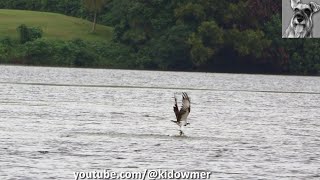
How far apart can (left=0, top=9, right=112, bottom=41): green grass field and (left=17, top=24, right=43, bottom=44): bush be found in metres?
1.60

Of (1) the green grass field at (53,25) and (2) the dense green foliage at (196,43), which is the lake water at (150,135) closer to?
(2) the dense green foliage at (196,43)

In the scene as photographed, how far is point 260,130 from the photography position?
141 feet

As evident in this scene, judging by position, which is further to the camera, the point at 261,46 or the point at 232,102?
the point at 261,46

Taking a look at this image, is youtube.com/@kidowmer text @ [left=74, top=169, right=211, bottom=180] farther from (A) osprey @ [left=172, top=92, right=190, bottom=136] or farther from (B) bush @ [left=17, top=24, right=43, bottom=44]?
(B) bush @ [left=17, top=24, right=43, bottom=44]

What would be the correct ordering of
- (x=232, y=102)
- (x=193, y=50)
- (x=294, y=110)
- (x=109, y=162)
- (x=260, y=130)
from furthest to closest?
(x=193, y=50)
(x=232, y=102)
(x=294, y=110)
(x=260, y=130)
(x=109, y=162)

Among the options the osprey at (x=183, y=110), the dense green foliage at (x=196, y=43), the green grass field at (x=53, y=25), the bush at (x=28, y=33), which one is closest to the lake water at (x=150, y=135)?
the osprey at (x=183, y=110)

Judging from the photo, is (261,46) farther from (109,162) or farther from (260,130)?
(109,162)

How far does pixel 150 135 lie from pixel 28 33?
95.6 meters

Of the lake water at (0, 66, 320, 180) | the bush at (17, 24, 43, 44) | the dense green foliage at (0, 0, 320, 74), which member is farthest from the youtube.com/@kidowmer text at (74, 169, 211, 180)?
the bush at (17, 24, 43, 44)

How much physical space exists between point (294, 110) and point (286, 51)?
71.2 metres

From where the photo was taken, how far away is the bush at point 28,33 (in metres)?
132

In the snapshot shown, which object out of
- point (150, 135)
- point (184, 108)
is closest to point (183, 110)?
point (184, 108)

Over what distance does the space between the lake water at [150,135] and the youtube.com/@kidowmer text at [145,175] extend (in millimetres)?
377

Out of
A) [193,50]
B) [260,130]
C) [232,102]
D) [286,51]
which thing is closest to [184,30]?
[193,50]
